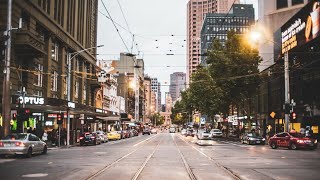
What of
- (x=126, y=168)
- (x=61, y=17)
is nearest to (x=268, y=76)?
(x=61, y=17)

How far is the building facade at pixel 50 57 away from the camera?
3497cm

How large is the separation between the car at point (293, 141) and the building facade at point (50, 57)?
63.4 feet

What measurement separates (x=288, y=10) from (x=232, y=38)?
14.4 meters

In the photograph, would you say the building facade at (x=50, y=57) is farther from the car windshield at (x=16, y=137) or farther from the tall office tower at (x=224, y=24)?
the tall office tower at (x=224, y=24)

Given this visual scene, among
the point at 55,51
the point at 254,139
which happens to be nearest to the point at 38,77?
the point at 55,51

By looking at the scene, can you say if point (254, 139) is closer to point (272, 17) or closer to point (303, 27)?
point (303, 27)

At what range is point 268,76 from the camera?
193 feet

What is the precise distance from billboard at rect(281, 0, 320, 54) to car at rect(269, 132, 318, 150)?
1080cm

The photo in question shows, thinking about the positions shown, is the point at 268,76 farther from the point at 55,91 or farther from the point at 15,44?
the point at 15,44

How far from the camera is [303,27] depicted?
143 feet

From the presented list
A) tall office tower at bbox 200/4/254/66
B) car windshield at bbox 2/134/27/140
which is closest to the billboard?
car windshield at bbox 2/134/27/140

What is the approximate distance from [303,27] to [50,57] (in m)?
26.9

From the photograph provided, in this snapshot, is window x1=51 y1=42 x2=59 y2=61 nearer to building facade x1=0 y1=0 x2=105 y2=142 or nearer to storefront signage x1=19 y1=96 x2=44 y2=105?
building facade x1=0 y1=0 x2=105 y2=142

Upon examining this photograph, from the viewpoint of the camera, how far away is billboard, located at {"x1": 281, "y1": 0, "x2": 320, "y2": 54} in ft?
131
